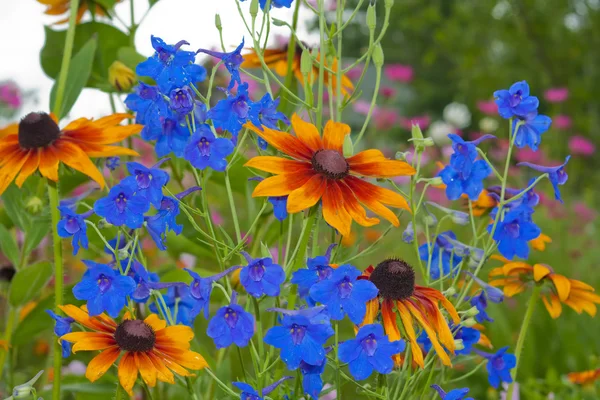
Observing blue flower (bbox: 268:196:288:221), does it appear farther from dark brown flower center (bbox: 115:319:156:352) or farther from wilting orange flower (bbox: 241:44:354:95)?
wilting orange flower (bbox: 241:44:354:95)

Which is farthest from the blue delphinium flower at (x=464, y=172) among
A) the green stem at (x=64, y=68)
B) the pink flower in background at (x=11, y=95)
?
the pink flower in background at (x=11, y=95)

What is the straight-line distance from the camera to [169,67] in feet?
2.13

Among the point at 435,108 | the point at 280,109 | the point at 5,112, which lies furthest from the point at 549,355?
the point at 435,108

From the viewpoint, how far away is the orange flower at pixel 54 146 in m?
0.78

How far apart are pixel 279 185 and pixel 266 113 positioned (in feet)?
0.47

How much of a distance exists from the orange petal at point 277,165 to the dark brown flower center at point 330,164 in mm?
12

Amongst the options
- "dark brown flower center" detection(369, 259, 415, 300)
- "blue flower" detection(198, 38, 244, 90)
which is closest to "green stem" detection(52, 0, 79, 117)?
"blue flower" detection(198, 38, 244, 90)

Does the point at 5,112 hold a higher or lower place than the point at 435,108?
lower

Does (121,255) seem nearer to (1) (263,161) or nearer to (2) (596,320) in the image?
(1) (263,161)

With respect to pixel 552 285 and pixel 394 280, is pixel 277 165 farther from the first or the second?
pixel 552 285

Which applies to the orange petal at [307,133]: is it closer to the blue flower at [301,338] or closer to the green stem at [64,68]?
the blue flower at [301,338]

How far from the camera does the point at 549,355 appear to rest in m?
1.88

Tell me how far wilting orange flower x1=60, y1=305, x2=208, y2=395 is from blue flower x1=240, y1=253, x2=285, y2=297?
0.09m

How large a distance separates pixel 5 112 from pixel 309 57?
3.36 m
